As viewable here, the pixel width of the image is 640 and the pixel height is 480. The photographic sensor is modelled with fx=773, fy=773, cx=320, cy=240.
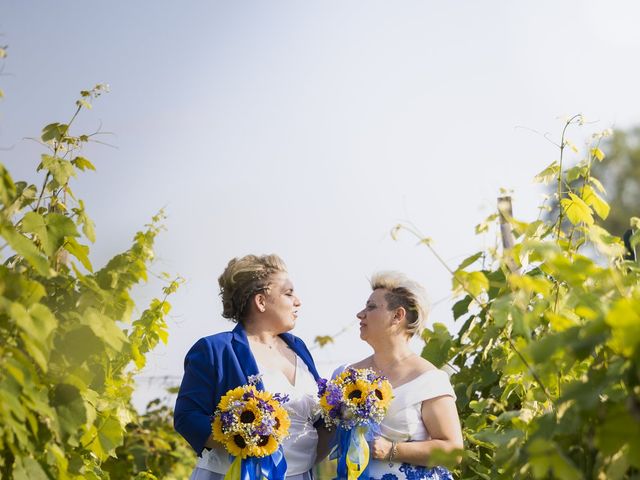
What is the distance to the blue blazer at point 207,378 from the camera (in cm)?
311

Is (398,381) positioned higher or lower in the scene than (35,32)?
lower

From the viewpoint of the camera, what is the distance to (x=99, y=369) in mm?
2402

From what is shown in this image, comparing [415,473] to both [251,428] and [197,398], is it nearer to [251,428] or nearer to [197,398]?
[251,428]

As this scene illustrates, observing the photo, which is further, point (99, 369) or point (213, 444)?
point (213, 444)

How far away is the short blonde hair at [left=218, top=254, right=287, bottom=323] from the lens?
136 inches

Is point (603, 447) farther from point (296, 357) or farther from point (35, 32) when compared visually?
point (35, 32)

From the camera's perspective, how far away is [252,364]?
10.6ft

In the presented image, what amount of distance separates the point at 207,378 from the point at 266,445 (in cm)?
43

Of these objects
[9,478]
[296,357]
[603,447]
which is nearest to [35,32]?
[296,357]

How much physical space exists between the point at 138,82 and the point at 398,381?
89.0 inches

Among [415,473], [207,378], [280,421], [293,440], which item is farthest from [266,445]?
[415,473]

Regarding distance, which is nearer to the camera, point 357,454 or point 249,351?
point 357,454

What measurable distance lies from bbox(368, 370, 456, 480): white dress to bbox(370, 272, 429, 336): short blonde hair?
306 millimetres

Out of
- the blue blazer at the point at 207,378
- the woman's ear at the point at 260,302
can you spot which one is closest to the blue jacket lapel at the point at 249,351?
the blue blazer at the point at 207,378
